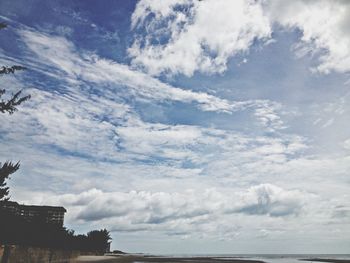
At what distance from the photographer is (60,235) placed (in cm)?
7231

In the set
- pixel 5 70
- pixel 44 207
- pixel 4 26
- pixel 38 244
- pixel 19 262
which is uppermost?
pixel 44 207

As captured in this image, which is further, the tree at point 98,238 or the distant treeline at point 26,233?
the tree at point 98,238

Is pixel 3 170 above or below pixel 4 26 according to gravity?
below

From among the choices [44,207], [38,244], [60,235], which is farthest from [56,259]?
[44,207]

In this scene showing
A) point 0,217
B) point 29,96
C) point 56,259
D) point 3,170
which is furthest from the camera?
point 0,217

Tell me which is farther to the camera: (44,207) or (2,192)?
(44,207)

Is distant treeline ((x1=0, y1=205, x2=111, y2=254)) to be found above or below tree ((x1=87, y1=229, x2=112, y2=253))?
below

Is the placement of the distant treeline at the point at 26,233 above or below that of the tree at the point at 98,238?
below

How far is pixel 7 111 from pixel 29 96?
58.3 inches

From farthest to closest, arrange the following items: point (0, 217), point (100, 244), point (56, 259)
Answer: point (100, 244), point (0, 217), point (56, 259)

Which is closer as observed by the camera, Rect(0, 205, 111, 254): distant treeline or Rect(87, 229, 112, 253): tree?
Rect(0, 205, 111, 254): distant treeline

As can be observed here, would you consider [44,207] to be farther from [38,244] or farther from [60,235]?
[38,244]

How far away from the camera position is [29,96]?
20125 millimetres

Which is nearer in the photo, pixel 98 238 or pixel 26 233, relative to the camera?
pixel 26 233
